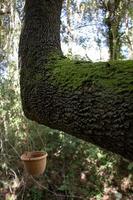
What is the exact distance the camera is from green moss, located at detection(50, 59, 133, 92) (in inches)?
34.6

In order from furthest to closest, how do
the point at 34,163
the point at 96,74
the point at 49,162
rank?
1. the point at 49,162
2. the point at 34,163
3. the point at 96,74

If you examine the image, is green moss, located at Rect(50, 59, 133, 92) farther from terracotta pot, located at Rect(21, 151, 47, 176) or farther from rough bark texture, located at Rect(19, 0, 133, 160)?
terracotta pot, located at Rect(21, 151, 47, 176)

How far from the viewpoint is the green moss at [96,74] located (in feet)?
2.88

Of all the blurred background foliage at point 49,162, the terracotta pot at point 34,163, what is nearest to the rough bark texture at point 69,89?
the terracotta pot at point 34,163

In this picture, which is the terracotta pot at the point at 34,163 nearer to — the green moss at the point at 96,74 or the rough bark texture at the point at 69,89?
the rough bark texture at the point at 69,89

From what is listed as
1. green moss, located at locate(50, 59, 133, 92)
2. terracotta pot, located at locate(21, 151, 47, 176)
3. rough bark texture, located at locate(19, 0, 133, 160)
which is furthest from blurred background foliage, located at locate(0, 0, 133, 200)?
green moss, located at locate(50, 59, 133, 92)

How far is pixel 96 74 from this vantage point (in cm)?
96

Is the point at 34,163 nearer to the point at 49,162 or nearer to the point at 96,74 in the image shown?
the point at 49,162

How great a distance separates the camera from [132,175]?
437 centimetres

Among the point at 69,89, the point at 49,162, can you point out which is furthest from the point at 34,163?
the point at 69,89

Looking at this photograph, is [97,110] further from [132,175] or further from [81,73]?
[132,175]

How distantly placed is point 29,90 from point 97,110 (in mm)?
383

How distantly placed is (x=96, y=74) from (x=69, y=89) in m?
0.10

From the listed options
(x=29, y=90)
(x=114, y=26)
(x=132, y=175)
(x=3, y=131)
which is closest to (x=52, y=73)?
(x=29, y=90)
